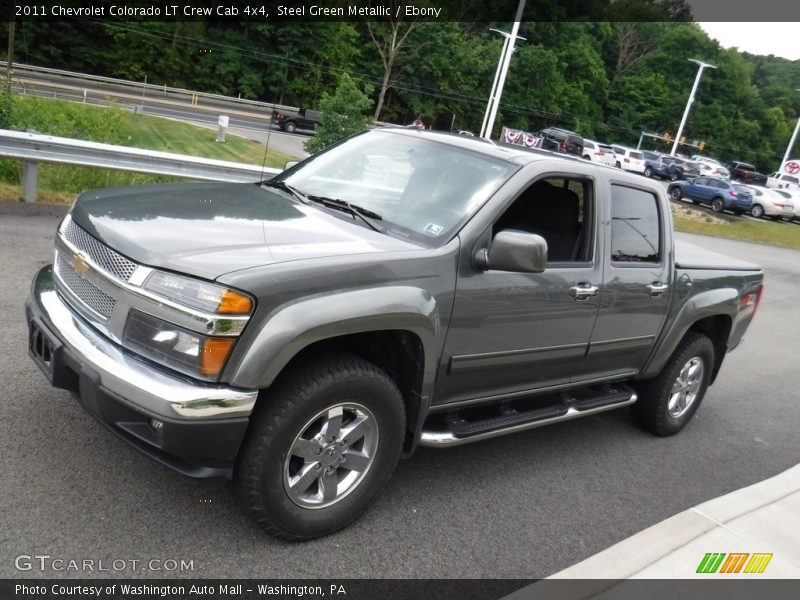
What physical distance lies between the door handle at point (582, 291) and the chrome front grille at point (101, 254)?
235 centimetres

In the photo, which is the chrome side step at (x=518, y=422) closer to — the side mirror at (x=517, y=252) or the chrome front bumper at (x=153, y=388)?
the side mirror at (x=517, y=252)

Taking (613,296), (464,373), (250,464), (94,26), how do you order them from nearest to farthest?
(250,464) < (464,373) < (613,296) < (94,26)

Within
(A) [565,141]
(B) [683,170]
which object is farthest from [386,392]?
(B) [683,170]

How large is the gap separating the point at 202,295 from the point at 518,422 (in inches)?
80.3

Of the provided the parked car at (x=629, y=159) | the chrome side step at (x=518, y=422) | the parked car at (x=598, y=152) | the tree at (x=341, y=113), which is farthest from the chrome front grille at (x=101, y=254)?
the parked car at (x=629, y=159)

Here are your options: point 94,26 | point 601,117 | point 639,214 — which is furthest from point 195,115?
point 601,117

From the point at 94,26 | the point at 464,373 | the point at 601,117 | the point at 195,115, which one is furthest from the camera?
the point at 601,117

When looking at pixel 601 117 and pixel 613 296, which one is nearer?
pixel 613 296

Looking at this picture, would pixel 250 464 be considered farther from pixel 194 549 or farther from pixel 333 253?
pixel 333 253

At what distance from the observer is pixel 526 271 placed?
3.55m

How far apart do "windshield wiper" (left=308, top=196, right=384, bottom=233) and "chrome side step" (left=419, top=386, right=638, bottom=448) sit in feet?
3.59

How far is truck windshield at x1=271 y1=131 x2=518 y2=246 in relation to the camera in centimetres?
377

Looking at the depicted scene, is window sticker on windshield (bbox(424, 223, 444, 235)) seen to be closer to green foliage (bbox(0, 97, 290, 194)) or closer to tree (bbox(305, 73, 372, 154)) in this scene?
green foliage (bbox(0, 97, 290, 194))

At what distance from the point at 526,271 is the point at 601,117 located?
88.6 m
